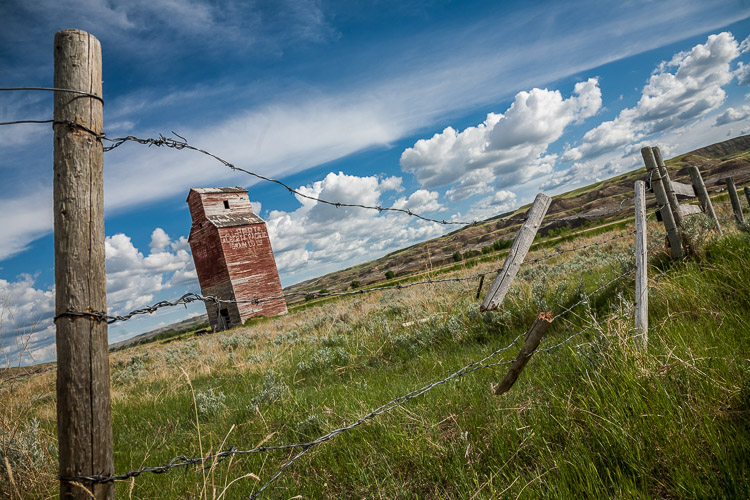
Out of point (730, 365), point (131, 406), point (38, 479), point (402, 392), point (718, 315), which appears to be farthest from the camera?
point (131, 406)

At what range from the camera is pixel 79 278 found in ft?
7.30

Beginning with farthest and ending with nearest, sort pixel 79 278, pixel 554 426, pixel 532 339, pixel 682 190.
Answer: pixel 682 190 < pixel 532 339 < pixel 554 426 < pixel 79 278

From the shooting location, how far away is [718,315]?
13.1ft

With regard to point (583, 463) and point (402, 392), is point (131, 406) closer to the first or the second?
point (402, 392)

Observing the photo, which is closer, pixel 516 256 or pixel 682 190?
A: pixel 516 256

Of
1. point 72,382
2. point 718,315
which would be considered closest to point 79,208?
point 72,382

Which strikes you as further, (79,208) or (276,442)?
(276,442)

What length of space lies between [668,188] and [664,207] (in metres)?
0.38

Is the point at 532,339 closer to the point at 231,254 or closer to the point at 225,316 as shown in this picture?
the point at 231,254

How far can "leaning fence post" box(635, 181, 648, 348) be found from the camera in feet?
12.1

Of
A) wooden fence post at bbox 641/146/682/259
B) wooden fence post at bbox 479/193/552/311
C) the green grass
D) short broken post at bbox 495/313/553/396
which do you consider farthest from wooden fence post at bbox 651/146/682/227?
short broken post at bbox 495/313/553/396

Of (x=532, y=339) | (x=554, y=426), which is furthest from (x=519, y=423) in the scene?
(x=532, y=339)

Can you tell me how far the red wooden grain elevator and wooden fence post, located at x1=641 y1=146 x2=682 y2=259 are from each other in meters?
27.6

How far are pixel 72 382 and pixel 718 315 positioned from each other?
5657 millimetres
